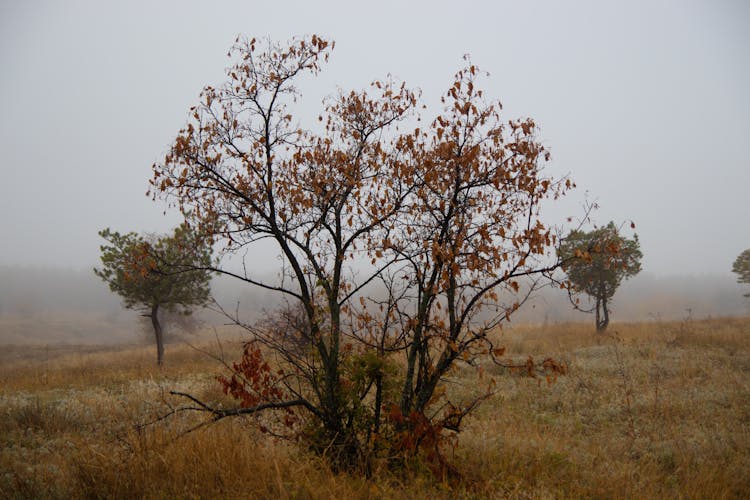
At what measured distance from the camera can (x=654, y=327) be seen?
64.2 feet

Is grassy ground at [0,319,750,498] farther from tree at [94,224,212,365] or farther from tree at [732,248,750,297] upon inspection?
tree at [732,248,750,297]

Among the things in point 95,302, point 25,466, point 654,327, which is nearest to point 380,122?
point 25,466

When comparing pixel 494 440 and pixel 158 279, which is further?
pixel 158 279

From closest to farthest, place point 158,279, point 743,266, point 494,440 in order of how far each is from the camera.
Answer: point 494,440 → point 158,279 → point 743,266

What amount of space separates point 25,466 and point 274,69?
640 centimetres

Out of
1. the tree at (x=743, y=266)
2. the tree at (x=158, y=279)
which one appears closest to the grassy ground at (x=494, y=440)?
the tree at (x=158, y=279)

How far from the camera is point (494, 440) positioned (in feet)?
21.5

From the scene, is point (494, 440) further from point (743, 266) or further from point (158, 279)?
point (743, 266)

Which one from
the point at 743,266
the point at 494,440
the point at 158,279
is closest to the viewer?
the point at 494,440

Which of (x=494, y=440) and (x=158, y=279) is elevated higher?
(x=158, y=279)

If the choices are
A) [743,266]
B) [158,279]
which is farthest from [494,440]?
[743,266]

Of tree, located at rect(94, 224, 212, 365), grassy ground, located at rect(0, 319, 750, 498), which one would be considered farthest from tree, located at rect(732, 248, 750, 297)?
tree, located at rect(94, 224, 212, 365)

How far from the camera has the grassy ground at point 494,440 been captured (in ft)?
13.4

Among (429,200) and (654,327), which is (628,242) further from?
(429,200)
